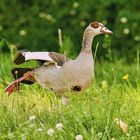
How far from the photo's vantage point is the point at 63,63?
5.61 meters

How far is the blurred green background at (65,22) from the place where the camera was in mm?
11273

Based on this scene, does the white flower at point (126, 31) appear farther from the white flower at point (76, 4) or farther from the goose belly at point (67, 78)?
the goose belly at point (67, 78)

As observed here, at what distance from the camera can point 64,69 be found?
5.56m

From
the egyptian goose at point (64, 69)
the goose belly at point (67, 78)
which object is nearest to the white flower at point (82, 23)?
the egyptian goose at point (64, 69)

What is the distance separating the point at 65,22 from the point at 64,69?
6.19m

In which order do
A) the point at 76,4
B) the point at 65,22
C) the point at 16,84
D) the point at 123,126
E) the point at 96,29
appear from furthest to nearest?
the point at 65,22, the point at 76,4, the point at 16,84, the point at 96,29, the point at 123,126

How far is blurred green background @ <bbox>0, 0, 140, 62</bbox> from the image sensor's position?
1127 centimetres

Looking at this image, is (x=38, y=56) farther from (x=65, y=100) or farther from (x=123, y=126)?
(x=123, y=126)

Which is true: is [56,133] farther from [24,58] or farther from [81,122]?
[24,58]

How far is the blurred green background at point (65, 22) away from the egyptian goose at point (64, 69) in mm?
5462

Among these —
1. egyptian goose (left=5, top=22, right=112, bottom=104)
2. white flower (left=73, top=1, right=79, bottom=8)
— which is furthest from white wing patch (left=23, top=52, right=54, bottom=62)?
white flower (left=73, top=1, right=79, bottom=8)

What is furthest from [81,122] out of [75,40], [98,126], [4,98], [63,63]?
[75,40]

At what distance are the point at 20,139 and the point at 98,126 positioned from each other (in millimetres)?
553

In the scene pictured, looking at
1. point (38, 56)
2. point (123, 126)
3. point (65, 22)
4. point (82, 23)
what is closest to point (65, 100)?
point (38, 56)
